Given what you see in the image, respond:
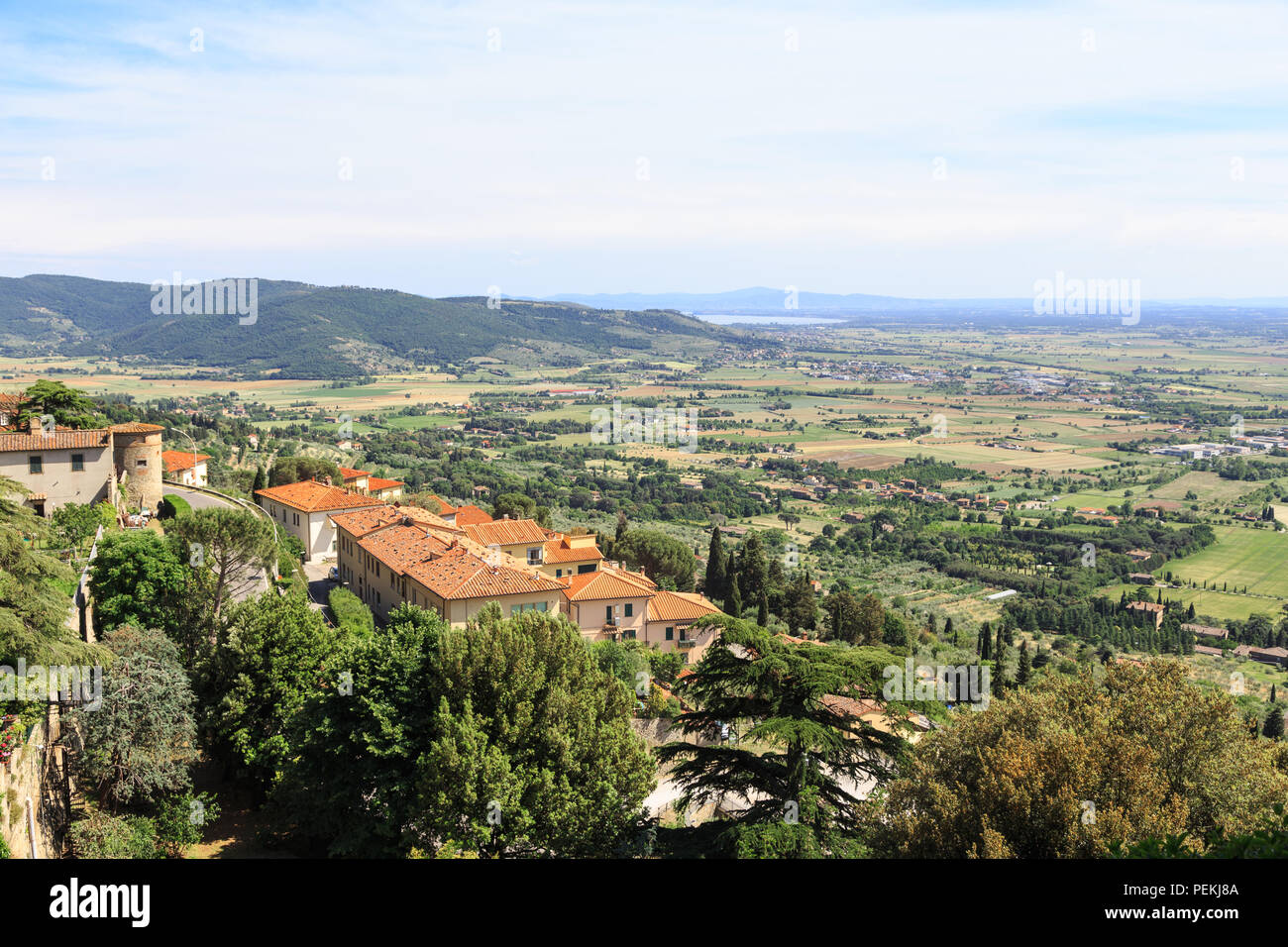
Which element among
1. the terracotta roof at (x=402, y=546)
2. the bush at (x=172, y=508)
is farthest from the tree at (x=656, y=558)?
the bush at (x=172, y=508)

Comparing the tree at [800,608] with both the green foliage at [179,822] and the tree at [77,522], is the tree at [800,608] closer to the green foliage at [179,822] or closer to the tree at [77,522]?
the tree at [77,522]

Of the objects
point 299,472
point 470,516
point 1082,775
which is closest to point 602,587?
point 470,516

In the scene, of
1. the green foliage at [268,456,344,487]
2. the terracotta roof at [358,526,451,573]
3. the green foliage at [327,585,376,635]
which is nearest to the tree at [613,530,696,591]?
the terracotta roof at [358,526,451,573]

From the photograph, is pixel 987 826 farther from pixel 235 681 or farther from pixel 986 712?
pixel 235 681

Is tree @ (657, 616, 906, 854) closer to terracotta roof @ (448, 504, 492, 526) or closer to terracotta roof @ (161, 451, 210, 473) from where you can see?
terracotta roof @ (448, 504, 492, 526)

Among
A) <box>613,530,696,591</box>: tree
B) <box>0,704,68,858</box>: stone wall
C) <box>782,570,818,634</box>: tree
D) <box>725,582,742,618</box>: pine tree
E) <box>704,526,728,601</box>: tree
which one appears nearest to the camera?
<box>0,704,68,858</box>: stone wall

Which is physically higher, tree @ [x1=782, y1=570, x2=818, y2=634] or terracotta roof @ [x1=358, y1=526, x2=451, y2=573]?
terracotta roof @ [x1=358, y1=526, x2=451, y2=573]
